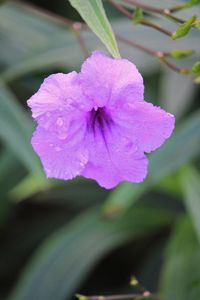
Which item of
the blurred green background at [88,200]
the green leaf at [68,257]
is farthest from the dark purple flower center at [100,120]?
the green leaf at [68,257]

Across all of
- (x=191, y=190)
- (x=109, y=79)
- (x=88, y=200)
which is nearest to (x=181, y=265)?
(x=191, y=190)

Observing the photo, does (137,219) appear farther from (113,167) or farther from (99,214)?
(113,167)

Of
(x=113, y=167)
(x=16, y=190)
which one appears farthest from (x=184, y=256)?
(x=113, y=167)

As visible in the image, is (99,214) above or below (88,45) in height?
below

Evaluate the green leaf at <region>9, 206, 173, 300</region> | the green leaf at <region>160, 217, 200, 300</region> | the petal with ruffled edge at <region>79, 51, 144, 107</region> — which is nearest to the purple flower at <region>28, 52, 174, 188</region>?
the petal with ruffled edge at <region>79, 51, 144, 107</region>

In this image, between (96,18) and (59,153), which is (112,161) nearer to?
(59,153)

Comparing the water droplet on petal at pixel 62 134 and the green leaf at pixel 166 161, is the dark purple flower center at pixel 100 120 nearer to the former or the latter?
the water droplet on petal at pixel 62 134
